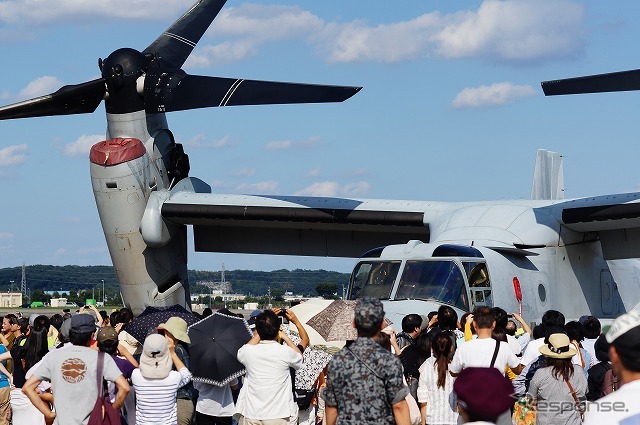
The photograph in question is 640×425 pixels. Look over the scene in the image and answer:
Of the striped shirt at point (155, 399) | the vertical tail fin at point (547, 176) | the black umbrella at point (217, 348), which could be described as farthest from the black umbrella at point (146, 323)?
the vertical tail fin at point (547, 176)

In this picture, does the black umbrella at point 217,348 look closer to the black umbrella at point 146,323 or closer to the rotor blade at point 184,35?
the black umbrella at point 146,323

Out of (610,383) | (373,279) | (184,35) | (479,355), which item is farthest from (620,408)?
(184,35)

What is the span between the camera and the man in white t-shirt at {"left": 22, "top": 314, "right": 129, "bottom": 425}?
6395 mm

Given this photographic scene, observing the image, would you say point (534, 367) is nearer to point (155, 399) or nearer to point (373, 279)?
point (155, 399)

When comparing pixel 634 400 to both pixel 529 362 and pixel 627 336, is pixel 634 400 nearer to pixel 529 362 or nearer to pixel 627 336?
pixel 627 336

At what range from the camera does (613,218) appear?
1650 centimetres

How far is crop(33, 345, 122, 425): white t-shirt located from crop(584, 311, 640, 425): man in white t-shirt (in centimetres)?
389

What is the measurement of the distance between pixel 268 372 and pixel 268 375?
0.02m

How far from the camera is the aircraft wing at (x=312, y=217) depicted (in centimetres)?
1905

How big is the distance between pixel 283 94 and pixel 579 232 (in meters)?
6.18

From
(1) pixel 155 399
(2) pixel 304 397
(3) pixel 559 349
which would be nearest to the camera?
(1) pixel 155 399

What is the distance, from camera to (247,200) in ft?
64.7

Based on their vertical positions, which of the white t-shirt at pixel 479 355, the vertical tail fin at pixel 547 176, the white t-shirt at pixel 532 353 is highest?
the vertical tail fin at pixel 547 176

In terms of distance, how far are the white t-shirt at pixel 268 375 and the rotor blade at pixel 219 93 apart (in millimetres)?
11128
